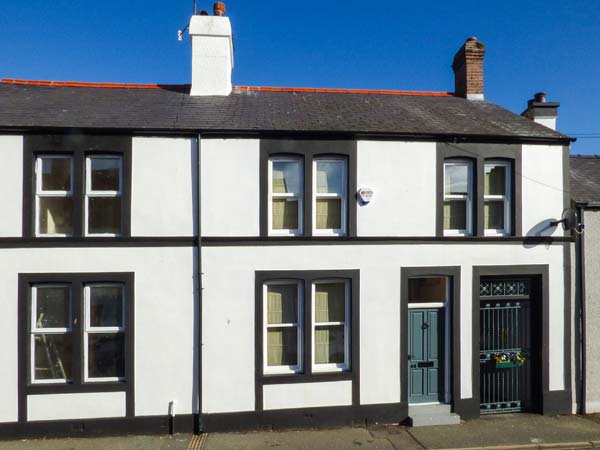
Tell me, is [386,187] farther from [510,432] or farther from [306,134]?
[510,432]

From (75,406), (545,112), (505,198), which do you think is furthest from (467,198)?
(75,406)

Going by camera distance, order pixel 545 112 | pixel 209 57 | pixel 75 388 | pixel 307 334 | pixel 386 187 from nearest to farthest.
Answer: pixel 75 388
pixel 307 334
pixel 386 187
pixel 209 57
pixel 545 112

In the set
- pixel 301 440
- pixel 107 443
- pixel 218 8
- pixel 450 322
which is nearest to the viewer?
pixel 107 443

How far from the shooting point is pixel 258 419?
25.5 feet

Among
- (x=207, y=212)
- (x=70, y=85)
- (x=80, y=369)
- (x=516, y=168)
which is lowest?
(x=80, y=369)

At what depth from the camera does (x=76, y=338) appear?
7.60m

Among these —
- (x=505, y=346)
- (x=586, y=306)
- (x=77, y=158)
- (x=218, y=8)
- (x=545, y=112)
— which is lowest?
(x=505, y=346)

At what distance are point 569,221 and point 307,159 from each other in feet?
18.7

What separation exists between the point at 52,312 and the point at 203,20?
7.52 metres

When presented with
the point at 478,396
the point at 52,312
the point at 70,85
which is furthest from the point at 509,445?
the point at 70,85

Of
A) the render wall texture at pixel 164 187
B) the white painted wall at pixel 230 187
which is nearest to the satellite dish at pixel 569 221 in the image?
the white painted wall at pixel 230 187

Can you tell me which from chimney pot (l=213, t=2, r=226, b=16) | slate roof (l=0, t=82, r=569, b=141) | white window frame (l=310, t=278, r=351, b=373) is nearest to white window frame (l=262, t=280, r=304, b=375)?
white window frame (l=310, t=278, r=351, b=373)

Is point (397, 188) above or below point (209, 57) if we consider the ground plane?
below

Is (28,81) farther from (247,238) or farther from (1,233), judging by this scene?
(247,238)
